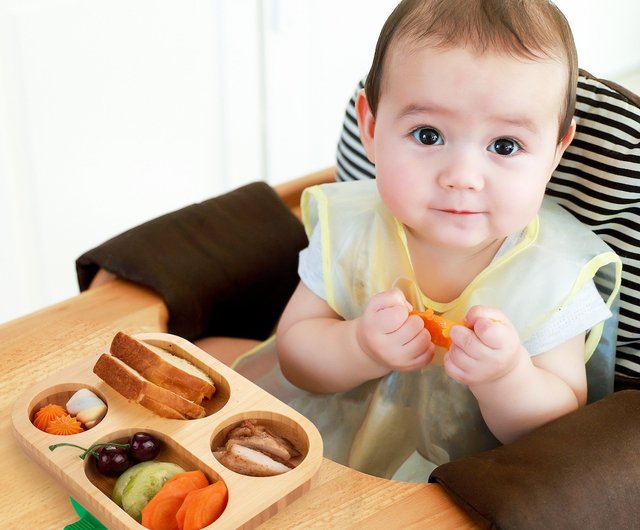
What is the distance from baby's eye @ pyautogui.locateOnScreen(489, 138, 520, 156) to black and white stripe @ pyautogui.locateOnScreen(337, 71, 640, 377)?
18 cm

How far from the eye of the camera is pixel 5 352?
1079 millimetres

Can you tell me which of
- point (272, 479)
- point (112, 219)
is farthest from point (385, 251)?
point (112, 219)

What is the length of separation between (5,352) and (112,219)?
1.30 meters

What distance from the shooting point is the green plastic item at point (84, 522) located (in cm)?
84

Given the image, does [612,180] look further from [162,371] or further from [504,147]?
[162,371]

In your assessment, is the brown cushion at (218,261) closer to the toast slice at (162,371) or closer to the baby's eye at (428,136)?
the toast slice at (162,371)

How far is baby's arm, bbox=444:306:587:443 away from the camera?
923 millimetres

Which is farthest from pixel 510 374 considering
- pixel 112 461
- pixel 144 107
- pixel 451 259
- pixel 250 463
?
pixel 144 107

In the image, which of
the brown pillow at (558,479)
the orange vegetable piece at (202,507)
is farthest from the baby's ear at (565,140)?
the orange vegetable piece at (202,507)

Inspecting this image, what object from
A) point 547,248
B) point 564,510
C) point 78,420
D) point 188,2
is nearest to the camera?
point 564,510

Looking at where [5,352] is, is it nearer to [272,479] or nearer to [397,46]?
[272,479]

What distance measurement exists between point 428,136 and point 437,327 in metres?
0.20

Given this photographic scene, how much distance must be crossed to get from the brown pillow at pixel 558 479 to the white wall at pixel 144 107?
154 centimetres

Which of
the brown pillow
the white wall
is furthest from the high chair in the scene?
the white wall
